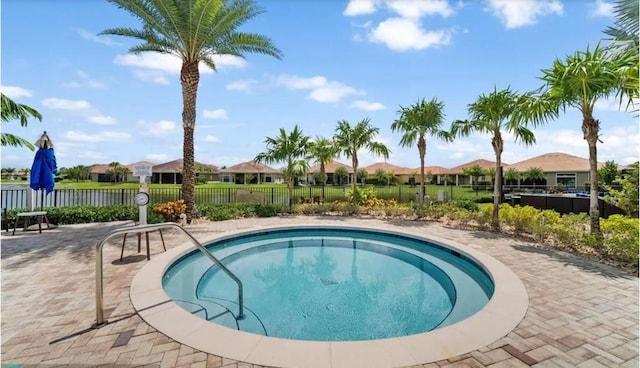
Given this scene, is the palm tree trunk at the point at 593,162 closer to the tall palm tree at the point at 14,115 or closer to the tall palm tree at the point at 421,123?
the tall palm tree at the point at 421,123

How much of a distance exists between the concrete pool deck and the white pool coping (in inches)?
4.0

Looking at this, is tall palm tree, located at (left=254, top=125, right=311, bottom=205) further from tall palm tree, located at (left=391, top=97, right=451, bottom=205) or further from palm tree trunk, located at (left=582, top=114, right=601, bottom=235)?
palm tree trunk, located at (left=582, top=114, right=601, bottom=235)

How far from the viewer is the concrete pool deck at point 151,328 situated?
9.20 feet

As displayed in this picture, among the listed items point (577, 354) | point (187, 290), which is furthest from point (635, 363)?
point (187, 290)

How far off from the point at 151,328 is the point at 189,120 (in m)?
9.20

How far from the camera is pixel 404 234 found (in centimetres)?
913

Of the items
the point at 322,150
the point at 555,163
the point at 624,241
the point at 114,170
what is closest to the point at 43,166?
the point at 322,150

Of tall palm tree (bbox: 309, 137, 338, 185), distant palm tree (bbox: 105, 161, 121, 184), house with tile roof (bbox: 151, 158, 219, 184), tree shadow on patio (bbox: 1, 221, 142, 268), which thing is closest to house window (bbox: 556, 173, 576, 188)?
tall palm tree (bbox: 309, 137, 338, 185)

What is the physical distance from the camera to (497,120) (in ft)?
32.5

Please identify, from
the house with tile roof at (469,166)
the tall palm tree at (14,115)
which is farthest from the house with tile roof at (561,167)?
Result: the tall palm tree at (14,115)

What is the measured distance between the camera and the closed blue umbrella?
8.56 meters

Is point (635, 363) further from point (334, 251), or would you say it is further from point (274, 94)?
point (274, 94)

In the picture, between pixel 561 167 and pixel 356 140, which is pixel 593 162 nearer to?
pixel 356 140

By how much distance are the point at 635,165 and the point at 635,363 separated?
11.3 metres
